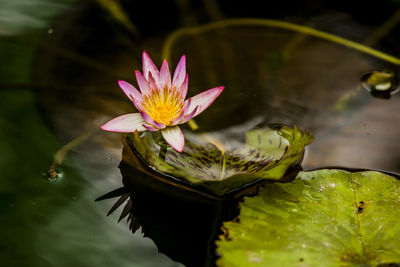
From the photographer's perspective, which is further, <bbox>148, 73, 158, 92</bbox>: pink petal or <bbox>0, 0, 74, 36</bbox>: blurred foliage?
<bbox>0, 0, 74, 36</bbox>: blurred foliage

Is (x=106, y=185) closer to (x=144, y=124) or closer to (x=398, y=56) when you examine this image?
(x=144, y=124)

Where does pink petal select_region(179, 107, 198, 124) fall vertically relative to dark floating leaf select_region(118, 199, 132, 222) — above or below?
above

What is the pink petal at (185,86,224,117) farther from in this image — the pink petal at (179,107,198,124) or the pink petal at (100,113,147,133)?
the pink petal at (100,113,147,133)

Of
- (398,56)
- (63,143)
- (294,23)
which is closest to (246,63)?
(294,23)

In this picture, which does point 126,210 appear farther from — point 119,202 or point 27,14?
point 27,14

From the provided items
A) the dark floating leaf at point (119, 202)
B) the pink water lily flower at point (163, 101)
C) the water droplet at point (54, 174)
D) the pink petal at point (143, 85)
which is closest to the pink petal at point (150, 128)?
the pink water lily flower at point (163, 101)

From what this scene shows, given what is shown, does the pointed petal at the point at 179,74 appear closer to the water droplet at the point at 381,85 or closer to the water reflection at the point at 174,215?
the water reflection at the point at 174,215

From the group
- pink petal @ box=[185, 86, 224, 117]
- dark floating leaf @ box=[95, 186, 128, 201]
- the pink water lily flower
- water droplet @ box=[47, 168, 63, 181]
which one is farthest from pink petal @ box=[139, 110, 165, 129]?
water droplet @ box=[47, 168, 63, 181]
